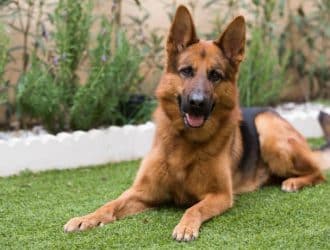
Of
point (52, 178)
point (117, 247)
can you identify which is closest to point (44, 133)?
point (52, 178)

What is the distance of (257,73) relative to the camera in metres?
7.18


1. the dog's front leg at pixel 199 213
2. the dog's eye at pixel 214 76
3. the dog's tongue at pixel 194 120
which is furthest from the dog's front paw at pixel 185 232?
the dog's eye at pixel 214 76

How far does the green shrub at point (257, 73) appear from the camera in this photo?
7.10 metres

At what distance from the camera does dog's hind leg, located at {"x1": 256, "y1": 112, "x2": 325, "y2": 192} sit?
4.95m

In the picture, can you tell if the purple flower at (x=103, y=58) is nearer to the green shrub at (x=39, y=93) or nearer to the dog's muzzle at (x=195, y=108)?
the green shrub at (x=39, y=93)

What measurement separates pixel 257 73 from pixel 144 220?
3.52 m

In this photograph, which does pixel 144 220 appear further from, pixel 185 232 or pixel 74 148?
pixel 74 148

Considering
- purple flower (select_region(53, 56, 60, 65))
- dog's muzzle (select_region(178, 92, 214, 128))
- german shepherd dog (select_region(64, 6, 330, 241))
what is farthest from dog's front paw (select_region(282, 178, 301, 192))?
purple flower (select_region(53, 56, 60, 65))

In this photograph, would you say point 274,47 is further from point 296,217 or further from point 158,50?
point 296,217

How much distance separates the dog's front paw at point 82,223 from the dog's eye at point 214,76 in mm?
1171

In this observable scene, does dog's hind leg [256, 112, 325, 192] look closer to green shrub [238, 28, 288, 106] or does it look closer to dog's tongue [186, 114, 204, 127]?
dog's tongue [186, 114, 204, 127]

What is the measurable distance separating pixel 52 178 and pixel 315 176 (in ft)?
7.12

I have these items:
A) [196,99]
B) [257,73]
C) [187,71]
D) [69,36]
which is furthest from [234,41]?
[257,73]

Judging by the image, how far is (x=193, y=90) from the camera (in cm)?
406
